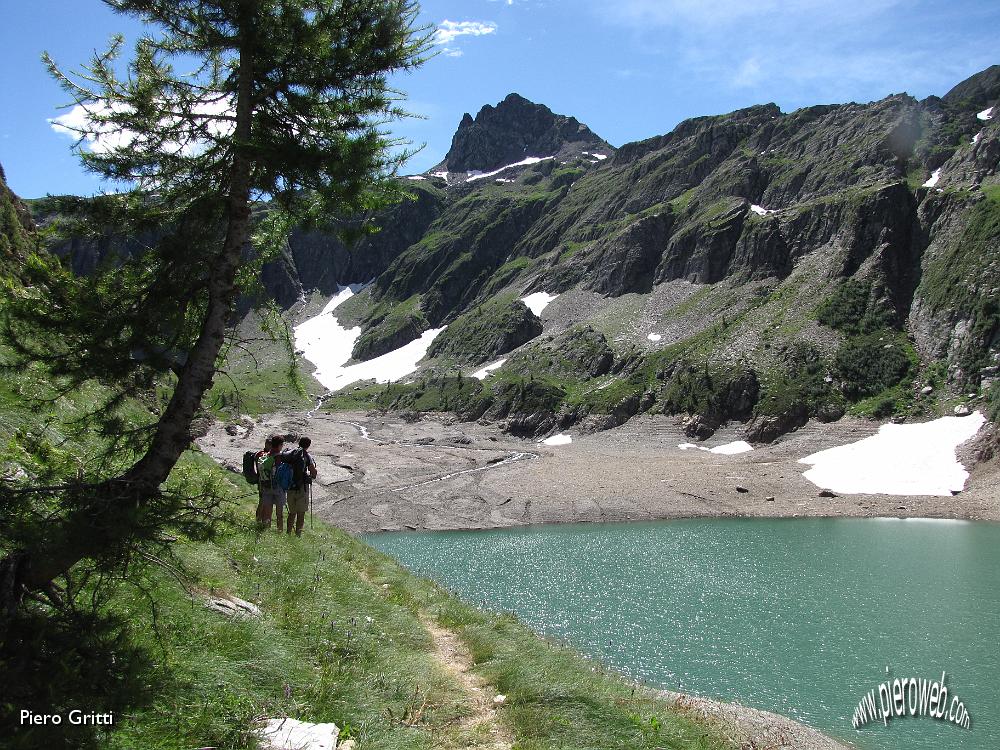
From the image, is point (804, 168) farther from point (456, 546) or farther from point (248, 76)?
point (248, 76)

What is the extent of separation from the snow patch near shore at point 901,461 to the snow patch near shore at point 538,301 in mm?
103966

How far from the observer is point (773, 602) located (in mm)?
29328

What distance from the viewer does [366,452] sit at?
263 ft

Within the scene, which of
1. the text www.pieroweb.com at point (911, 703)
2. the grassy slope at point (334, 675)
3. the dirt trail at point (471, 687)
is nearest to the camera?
the grassy slope at point (334, 675)

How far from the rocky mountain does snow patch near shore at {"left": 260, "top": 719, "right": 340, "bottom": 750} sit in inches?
2277

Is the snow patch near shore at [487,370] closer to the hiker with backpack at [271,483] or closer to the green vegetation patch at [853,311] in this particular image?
the green vegetation patch at [853,311]

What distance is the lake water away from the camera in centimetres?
1994

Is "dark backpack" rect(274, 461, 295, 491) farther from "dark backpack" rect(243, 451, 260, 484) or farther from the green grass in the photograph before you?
the green grass

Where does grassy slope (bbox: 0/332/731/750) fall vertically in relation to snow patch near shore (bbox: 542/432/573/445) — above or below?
below

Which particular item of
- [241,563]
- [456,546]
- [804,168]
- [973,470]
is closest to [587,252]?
[804,168]

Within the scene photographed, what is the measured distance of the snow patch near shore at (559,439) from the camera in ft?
312

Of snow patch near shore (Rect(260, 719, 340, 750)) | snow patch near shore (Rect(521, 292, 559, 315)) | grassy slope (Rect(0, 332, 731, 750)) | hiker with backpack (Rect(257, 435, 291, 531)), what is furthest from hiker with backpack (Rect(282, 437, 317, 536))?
snow patch near shore (Rect(521, 292, 559, 315))

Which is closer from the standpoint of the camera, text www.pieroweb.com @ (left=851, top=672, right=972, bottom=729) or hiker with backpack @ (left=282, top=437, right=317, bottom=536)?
hiker with backpack @ (left=282, top=437, right=317, bottom=536)

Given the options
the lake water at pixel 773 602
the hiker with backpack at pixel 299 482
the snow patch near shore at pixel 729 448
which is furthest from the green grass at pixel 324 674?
the snow patch near shore at pixel 729 448
